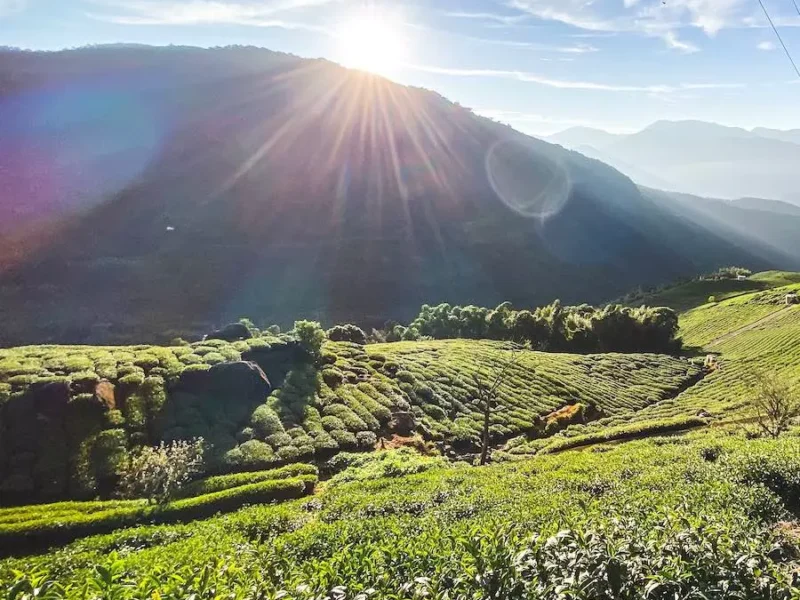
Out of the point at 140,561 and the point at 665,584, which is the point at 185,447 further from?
the point at 665,584

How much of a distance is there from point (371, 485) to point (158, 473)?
1060cm

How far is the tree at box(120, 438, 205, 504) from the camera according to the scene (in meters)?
24.9

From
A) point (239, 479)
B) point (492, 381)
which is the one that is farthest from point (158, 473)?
point (492, 381)

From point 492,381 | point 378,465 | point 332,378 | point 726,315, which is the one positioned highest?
point 332,378

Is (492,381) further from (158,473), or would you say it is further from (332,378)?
(158,473)

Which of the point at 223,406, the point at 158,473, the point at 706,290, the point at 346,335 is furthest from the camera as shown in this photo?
the point at 706,290

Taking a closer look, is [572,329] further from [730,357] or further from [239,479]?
[239,479]

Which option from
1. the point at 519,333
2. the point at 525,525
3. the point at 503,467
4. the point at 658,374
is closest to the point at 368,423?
the point at 503,467

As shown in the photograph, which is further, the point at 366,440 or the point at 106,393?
the point at 366,440

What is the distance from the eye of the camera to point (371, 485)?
86.6 ft

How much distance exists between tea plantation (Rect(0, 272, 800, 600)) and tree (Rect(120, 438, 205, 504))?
888mm

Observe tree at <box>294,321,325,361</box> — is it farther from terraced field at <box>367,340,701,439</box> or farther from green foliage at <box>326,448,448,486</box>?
green foliage at <box>326,448,448,486</box>

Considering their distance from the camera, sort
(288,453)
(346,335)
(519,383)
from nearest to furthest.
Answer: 1. (288,453)
2. (519,383)
3. (346,335)

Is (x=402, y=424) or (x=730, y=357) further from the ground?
(x=402, y=424)
